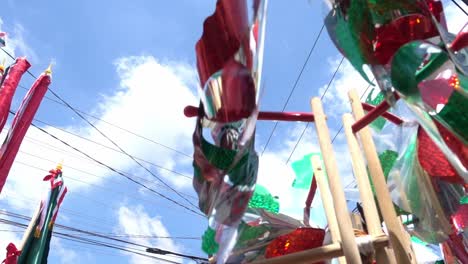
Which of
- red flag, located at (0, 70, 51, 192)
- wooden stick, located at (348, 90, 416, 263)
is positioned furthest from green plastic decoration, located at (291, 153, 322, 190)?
red flag, located at (0, 70, 51, 192)

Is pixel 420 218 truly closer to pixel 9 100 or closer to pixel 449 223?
pixel 449 223

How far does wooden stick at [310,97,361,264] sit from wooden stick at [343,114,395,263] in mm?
55

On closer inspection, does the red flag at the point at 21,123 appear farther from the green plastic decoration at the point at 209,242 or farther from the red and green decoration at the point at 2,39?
the green plastic decoration at the point at 209,242

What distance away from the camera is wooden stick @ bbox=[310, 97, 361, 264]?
0.80 metres

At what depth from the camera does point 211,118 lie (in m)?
0.72

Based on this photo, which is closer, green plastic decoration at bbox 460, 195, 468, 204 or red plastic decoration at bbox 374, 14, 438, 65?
red plastic decoration at bbox 374, 14, 438, 65

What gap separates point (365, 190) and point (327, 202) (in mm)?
133

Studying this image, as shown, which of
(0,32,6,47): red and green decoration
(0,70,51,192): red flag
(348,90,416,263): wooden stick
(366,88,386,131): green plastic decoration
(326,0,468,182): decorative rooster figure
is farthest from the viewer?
(0,32,6,47): red and green decoration

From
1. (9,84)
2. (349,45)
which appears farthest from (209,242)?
(9,84)

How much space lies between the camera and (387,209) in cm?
84

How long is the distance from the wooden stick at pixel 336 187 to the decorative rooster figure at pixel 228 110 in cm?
23

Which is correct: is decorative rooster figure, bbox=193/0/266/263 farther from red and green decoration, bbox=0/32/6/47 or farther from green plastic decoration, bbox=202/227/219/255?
red and green decoration, bbox=0/32/6/47

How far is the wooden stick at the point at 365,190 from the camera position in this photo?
0.85 meters

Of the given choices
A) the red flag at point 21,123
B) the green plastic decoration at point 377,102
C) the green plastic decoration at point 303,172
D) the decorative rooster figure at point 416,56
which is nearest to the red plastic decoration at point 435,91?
the decorative rooster figure at point 416,56
